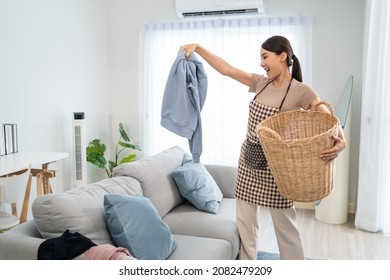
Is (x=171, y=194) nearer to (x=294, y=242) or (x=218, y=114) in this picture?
(x=294, y=242)

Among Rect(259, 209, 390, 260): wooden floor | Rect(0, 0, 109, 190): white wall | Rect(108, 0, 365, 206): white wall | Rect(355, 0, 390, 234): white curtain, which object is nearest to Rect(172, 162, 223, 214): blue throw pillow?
Rect(259, 209, 390, 260): wooden floor

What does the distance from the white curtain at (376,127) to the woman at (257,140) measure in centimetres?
169

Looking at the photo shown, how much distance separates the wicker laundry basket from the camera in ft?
4.99

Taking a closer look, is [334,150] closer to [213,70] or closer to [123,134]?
[213,70]

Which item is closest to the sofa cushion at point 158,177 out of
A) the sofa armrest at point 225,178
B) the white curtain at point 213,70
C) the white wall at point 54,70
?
the sofa armrest at point 225,178

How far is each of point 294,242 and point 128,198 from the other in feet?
2.88

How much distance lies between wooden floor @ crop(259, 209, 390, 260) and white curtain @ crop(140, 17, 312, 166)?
108cm

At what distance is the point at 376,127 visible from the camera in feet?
10.9

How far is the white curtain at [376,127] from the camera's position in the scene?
322cm

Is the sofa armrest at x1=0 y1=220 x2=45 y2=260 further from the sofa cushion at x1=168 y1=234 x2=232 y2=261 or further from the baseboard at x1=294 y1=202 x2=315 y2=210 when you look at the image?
the baseboard at x1=294 y1=202 x2=315 y2=210

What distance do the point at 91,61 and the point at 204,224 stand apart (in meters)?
2.78

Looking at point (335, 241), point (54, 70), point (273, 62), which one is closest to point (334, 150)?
Answer: point (273, 62)

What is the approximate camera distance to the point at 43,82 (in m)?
3.65
